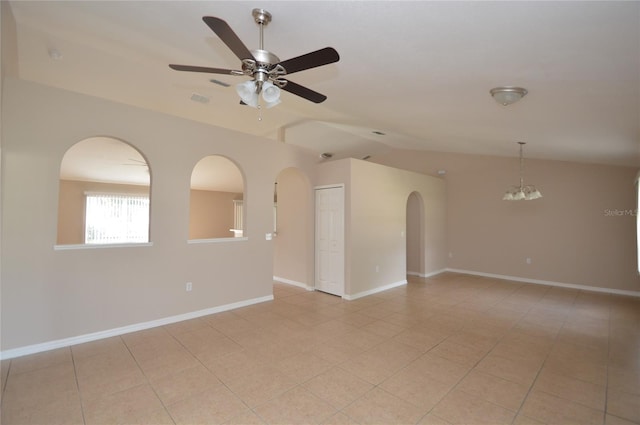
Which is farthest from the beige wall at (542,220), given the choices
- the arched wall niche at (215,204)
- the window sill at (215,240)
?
the window sill at (215,240)

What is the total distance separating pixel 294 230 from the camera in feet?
20.3

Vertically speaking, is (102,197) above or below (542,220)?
above

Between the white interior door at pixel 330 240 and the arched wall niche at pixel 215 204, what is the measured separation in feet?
12.4

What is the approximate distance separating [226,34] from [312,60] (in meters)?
0.54

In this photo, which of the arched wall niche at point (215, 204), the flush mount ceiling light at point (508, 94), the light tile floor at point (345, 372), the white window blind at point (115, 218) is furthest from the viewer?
the arched wall niche at point (215, 204)

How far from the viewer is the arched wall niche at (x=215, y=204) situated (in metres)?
9.07

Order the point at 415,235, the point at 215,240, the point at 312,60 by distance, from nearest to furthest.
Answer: the point at 312,60 < the point at 215,240 < the point at 415,235

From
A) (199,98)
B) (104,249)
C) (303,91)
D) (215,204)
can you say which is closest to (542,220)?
(303,91)

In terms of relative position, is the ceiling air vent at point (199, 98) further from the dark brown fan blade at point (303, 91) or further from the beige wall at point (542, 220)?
the beige wall at point (542, 220)

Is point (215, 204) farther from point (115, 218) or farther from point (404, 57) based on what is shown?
point (404, 57)

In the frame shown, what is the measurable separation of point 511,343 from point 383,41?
359 centimetres

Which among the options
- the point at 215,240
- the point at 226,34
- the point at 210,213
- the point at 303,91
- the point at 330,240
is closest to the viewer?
the point at 226,34

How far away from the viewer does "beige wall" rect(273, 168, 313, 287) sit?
586 centimetres

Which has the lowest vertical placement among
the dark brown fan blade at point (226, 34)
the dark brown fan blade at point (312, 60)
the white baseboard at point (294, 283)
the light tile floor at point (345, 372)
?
the light tile floor at point (345, 372)
